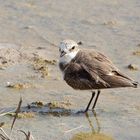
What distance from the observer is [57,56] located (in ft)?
28.5

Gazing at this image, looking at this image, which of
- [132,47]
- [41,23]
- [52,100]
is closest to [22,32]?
[41,23]

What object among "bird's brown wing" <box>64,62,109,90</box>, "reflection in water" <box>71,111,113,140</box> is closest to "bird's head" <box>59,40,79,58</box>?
"bird's brown wing" <box>64,62,109,90</box>

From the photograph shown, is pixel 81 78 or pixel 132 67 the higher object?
pixel 81 78

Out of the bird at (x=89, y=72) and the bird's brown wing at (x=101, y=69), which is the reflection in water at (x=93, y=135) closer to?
the bird at (x=89, y=72)

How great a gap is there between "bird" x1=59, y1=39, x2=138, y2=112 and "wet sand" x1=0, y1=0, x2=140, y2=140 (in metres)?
0.32

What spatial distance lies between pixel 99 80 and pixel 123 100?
1.85 feet

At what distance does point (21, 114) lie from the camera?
6945 mm

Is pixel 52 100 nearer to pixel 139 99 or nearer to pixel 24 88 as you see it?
pixel 24 88

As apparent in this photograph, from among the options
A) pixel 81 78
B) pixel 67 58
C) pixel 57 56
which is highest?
pixel 67 58

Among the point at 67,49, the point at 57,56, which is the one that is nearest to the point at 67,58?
the point at 67,49

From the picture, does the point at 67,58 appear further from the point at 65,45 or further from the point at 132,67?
the point at 132,67

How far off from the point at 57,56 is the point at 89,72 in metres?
1.71

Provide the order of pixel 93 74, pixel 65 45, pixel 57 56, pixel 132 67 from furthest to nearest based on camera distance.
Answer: pixel 57 56 → pixel 132 67 → pixel 65 45 → pixel 93 74

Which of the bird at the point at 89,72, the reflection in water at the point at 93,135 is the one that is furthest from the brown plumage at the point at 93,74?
the reflection in water at the point at 93,135
